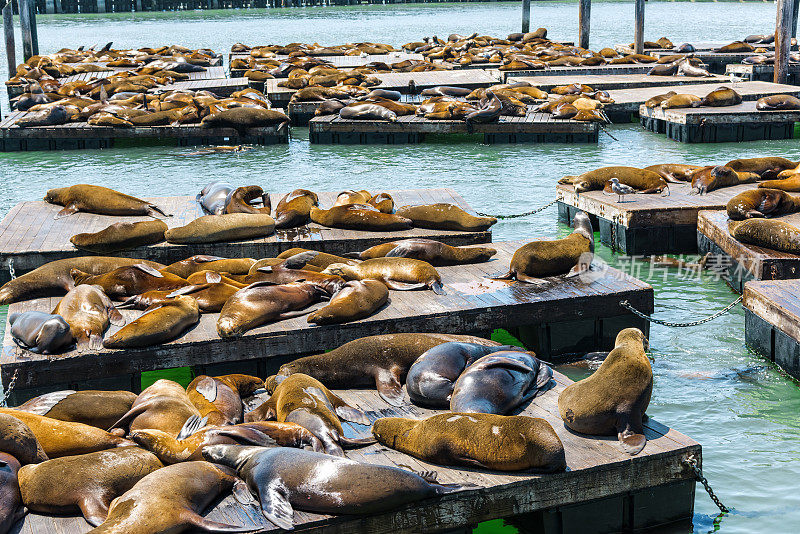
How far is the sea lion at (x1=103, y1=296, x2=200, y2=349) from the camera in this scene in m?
5.35

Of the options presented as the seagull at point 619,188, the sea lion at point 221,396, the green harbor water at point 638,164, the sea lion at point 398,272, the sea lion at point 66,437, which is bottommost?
the green harbor water at point 638,164

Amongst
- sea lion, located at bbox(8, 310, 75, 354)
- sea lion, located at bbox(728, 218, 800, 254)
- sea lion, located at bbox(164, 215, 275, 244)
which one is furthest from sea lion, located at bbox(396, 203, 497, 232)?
sea lion, located at bbox(8, 310, 75, 354)

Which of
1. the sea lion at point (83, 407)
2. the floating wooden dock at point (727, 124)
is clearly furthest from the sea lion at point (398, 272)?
the floating wooden dock at point (727, 124)

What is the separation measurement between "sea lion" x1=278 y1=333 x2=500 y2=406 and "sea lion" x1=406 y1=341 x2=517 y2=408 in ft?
0.56

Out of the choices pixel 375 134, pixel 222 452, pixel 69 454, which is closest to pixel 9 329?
pixel 69 454

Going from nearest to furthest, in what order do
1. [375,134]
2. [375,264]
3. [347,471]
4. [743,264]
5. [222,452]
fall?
[347,471] < [222,452] < [375,264] < [743,264] < [375,134]

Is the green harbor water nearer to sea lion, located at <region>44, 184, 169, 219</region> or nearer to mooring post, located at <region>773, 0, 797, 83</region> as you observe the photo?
sea lion, located at <region>44, 184, 169, 219</region>

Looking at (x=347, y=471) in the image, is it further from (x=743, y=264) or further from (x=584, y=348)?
(x=743, y=264)

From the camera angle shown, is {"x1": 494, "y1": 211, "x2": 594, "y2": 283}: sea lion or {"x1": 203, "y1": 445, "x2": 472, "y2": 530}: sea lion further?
{"x1": 494, "y1": 211, "x2": 594, "y2": 283}: sea lion

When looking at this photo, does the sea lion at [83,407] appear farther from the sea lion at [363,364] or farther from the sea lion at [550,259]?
the sea lion at [550,259]

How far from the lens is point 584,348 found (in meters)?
6.46

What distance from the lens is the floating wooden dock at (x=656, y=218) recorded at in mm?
8648

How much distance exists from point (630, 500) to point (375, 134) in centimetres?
1196

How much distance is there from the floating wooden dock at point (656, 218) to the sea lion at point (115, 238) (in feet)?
14.4
